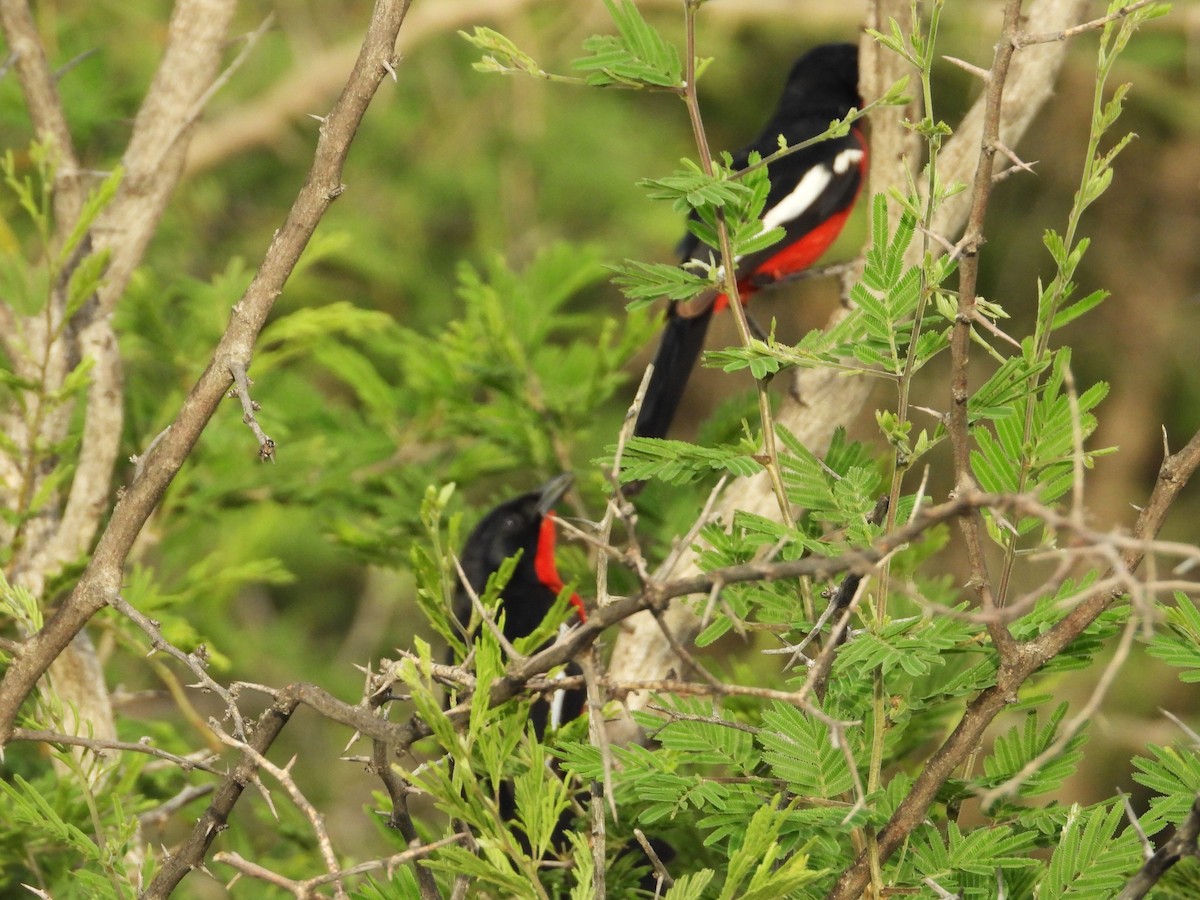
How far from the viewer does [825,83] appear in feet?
16.9

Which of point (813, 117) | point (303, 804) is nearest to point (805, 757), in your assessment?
point (303, 804)

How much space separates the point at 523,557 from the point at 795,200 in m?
1.66

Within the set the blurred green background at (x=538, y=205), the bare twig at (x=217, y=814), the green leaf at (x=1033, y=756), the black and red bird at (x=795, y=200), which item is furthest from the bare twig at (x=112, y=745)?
the blurred green background at (x=538, y=205)

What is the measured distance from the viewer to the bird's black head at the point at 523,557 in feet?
13.1

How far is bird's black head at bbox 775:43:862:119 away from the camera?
16.8 ft

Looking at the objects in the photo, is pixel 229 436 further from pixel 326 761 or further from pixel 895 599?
pixel 326 761

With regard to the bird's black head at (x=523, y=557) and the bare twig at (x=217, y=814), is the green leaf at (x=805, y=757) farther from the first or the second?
the bird's black head at (x=523, y=557)

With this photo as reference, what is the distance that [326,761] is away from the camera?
768 cm

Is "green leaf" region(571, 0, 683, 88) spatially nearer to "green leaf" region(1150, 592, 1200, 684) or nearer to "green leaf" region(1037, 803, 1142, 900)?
"green leaf" region(1150, 592, 1200, 684)

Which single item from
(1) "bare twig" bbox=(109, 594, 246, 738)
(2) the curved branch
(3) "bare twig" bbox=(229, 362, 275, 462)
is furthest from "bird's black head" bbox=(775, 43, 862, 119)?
(1) "bare twig" bbox=(109, 594, 246, 738)

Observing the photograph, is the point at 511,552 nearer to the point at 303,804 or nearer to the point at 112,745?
the point at 112,745

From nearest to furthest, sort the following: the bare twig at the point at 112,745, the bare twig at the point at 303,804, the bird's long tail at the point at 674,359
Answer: the bare twig at the point at 303,804 < the bare twig at the point at 112,745 < the bird's long tail at the point at 674,359

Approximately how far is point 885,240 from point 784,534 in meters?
0.42

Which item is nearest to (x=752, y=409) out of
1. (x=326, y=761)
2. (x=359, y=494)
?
(x=359, y=494)
